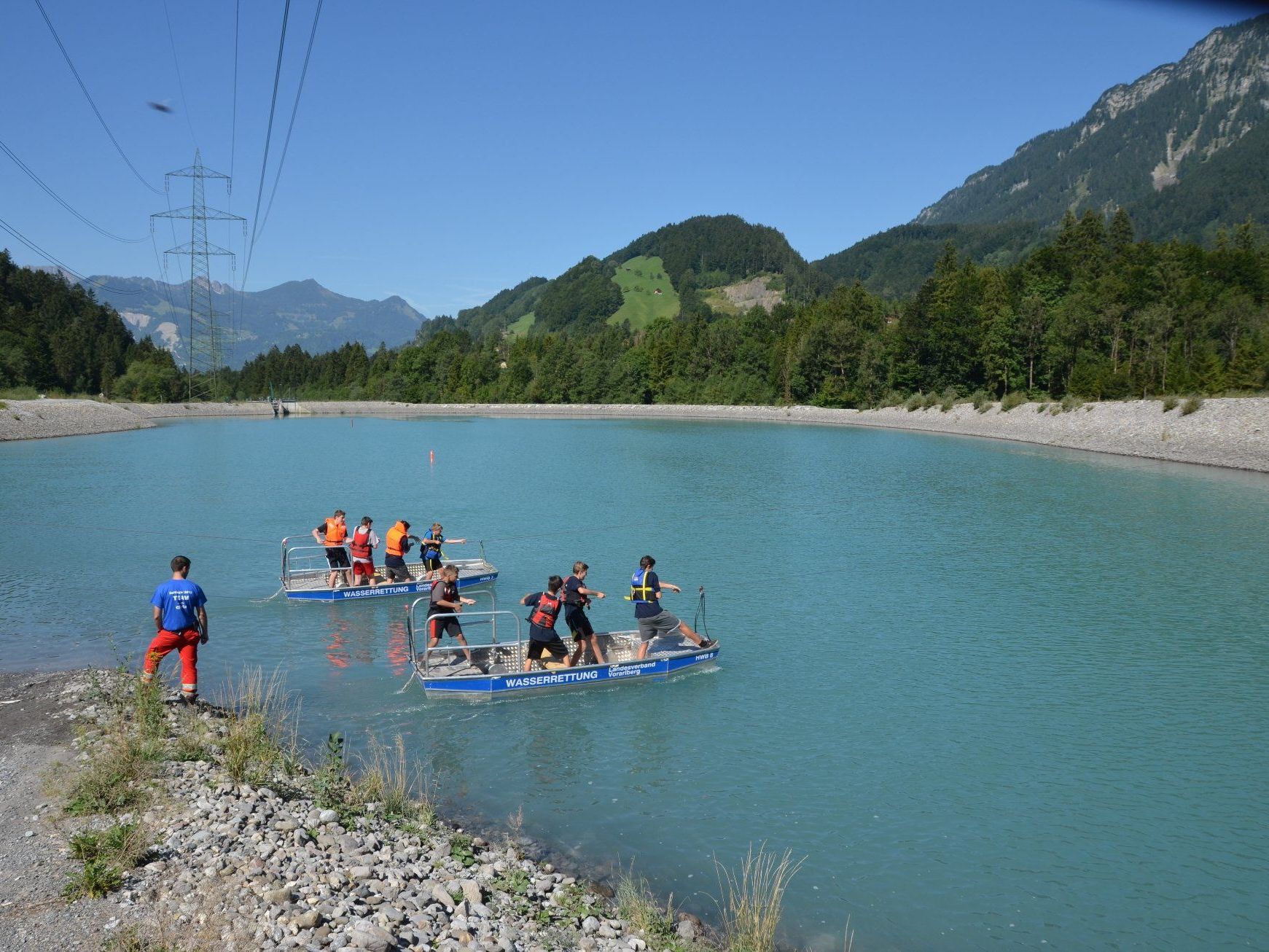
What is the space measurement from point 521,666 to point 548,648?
1.89 feet

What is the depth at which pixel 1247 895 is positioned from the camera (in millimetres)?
9781

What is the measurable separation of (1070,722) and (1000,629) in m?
5.66

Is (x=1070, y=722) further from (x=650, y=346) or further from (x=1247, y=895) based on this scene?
(x=650, y=346)

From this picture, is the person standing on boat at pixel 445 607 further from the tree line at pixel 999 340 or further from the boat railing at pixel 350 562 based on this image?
the tree line at pixel 999 340

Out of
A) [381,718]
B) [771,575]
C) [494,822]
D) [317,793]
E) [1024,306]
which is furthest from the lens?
[1024,306]

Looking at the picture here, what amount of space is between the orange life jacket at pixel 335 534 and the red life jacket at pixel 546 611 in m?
9.24

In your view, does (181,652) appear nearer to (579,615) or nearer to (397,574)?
(579,615)

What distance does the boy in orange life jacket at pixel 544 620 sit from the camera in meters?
15.2

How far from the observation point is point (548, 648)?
15734 mm

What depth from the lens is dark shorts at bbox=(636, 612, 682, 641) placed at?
16.5 metres

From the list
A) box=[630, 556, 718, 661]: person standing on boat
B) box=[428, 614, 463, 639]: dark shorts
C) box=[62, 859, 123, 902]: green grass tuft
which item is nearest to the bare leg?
box=[630, 556, 718, 661]: person standing on boat

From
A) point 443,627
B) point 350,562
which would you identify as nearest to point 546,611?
point 443,627

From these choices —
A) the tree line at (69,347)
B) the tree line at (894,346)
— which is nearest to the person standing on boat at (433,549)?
the tree line at (894,346)

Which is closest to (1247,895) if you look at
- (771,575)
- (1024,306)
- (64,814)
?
(64,814)
